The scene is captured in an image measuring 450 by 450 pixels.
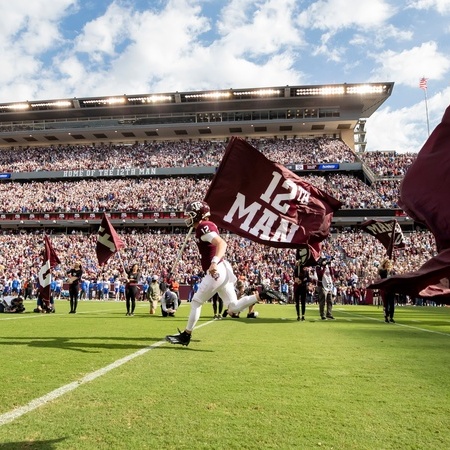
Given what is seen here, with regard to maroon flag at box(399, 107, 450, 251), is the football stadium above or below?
below

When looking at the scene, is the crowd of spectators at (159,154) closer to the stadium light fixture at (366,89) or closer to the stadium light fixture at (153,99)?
the stadium light fixture at (153,99)

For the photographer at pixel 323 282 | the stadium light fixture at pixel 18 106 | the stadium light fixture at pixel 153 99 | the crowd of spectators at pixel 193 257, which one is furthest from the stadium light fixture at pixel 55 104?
the photographer at pixel 323 282

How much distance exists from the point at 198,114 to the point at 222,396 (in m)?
60.1

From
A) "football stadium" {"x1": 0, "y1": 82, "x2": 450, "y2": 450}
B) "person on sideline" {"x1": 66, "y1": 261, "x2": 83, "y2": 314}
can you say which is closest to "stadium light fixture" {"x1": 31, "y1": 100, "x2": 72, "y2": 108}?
"football stadium" {"x1": 0, "y1": 82, "x2": 450, "y2": 450}

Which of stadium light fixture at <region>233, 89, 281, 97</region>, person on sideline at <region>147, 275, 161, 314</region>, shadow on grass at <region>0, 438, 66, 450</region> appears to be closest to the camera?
shadow on grass at <region>0, 438, 66, 450</region>

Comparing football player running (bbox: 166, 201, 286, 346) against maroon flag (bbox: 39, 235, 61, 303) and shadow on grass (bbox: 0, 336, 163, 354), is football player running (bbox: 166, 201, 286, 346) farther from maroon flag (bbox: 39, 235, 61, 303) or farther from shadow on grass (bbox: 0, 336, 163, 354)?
maroon flag (bbox: 39, 235, 61, 303)

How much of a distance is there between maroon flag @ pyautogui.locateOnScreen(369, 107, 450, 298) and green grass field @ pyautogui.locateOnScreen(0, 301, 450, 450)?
1686mm

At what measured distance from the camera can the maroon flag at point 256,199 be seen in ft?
→ 31.1

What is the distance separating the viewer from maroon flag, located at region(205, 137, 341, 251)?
9477 millimetres

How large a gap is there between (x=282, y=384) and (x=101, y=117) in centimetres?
6484

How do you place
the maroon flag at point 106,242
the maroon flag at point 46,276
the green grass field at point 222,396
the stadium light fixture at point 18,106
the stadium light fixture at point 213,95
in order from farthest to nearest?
the stadium light fixture at point 18,106, the stadium light fixture at point 213,95, the maroon flag at point 106,242, the maroon flag at point 46,276, the green grass field at point 222,396

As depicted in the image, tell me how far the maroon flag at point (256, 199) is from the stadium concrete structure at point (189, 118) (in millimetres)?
44785

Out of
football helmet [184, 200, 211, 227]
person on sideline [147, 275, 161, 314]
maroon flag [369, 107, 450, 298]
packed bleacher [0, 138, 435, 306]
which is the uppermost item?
packed bleacher [0, 138, 435, 306]

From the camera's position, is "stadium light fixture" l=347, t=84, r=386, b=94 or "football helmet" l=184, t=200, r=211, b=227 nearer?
"football helmet" l=184, t=200, r=211, b=227
